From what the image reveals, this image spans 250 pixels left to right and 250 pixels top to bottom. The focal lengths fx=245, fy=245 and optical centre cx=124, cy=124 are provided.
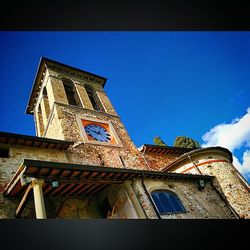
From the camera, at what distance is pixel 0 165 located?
8.40 metres

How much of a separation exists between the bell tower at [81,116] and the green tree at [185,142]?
343 inches

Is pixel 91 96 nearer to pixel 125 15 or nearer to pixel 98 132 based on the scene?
pixel 98 132

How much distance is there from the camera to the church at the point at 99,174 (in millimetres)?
7152

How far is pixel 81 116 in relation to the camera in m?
14.0

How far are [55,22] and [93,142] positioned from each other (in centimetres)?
919

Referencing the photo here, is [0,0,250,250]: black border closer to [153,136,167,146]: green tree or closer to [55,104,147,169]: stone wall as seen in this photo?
[55,104,147,169]: stone wall

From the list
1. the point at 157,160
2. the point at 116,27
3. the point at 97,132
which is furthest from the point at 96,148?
the point at 116,27

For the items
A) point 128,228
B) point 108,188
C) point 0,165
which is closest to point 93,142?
point 108,188

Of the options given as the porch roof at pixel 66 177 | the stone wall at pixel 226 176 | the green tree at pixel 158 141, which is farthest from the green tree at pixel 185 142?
the porch roof at pixel 66 177

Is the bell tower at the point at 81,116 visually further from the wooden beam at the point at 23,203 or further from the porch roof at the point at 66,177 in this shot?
the wooden beam at the point at 23,203

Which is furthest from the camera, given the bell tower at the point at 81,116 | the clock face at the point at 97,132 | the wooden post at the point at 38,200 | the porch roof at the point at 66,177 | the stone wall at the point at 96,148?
the clock face at the point at 97,132

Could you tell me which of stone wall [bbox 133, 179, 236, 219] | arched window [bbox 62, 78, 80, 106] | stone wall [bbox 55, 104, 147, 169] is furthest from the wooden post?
arched window [bbox 62, 78, 80, 106]

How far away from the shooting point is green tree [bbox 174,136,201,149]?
22.2m

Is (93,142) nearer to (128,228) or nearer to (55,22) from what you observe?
(128,228)
